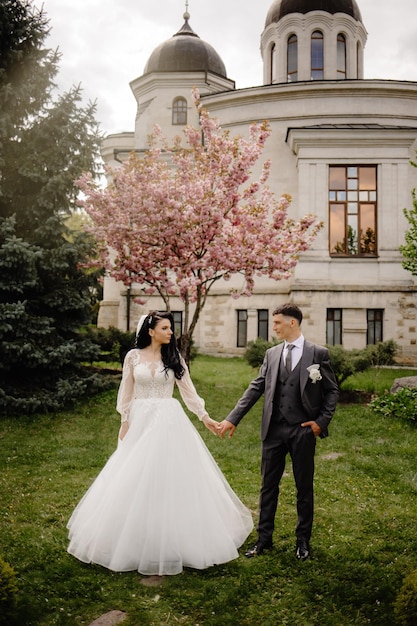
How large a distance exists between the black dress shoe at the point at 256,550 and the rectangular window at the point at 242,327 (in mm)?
18497

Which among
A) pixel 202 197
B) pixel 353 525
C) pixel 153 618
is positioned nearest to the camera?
pixel 153 618

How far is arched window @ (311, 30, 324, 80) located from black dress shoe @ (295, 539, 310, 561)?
2850cm

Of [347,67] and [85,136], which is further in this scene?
[347,67]

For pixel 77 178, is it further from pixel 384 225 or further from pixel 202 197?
pixel 384 225

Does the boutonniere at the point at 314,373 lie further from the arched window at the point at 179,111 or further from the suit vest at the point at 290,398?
the arched window at the point at 179,111

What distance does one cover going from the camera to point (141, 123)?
2939 centimetres

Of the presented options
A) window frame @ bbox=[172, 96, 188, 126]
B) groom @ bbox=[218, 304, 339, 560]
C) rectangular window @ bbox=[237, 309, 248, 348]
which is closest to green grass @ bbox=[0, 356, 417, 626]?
groom @ bbox=[218, 304, 339, 560]

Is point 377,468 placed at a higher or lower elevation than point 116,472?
lower

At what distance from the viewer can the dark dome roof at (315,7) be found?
95.7ft

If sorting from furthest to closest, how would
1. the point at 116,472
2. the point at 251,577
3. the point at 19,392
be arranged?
1. the point at 19,392
2. the point at 116,472
3. the point at 251,577

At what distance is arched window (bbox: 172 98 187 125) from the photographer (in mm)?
28875

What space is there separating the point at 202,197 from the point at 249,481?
7738 millimetres

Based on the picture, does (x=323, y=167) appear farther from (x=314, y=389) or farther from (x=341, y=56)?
(x=314, y=389)

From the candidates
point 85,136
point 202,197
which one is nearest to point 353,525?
point 202,197
